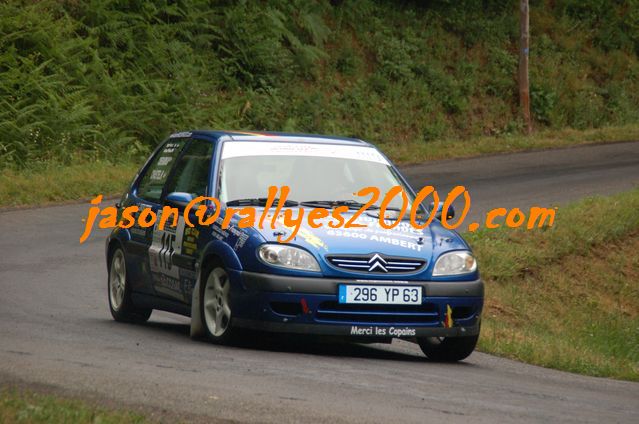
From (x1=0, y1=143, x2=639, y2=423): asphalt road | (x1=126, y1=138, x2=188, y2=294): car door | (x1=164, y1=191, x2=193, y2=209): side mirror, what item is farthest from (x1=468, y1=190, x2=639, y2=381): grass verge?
(x1=126, y1=138, x2=188, y2=294): car door

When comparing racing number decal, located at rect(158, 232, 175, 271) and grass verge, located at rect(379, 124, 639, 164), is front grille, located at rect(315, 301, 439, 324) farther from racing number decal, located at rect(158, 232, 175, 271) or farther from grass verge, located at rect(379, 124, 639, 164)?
grass verge, located at rect(379, 124, 639, 164)

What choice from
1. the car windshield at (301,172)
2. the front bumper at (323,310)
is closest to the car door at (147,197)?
the car windshield at (301,172)

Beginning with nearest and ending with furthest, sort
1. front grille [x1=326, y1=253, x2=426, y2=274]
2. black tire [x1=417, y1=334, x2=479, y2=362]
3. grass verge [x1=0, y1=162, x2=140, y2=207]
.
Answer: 1. front grille [x1=326, y1=253, x2=426, y2=274]
2. black tire [x1=417, y1=334, x2=479, y2=362]
3. grass verge [x1=0, y1=162, x2=140, y2=207]

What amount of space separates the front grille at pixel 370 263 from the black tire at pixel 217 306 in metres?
0.78

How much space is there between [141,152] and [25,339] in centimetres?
1667

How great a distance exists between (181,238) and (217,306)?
89 centimetres

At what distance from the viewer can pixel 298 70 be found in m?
32.1

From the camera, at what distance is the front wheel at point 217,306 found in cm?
970

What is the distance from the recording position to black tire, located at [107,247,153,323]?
1166 cm

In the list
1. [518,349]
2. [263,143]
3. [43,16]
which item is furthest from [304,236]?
[43,16]

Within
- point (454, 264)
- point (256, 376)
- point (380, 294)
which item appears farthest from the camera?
point (454, 264)

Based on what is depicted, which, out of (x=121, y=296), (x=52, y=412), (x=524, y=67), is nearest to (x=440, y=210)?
(x=121, y=296)

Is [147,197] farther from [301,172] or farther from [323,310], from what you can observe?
[323,310]

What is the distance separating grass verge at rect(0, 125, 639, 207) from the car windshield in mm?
10183
